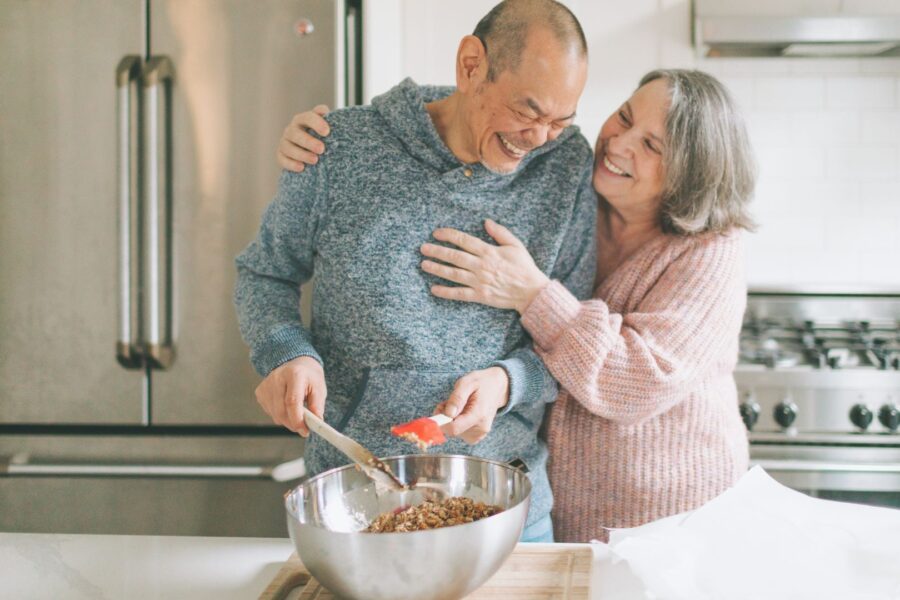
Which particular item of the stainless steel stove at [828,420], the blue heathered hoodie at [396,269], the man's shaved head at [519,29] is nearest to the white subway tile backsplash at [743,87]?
the stainless steel stove at [828,420]

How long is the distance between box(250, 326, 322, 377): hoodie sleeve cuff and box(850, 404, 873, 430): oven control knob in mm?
1422

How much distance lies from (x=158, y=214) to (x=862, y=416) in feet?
5.78

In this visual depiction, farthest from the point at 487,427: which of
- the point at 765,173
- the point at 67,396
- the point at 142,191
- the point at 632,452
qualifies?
the point at 765,173

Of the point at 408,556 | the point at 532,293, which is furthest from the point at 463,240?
the point at 408,556

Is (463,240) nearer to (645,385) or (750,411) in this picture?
(645,385)

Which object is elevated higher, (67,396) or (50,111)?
(50,111)

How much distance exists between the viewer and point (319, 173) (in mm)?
1326

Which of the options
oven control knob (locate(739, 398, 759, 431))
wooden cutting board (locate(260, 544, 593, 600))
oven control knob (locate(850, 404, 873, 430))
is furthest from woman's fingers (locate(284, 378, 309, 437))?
oven control knob (locate(850, 404, 873, 430))

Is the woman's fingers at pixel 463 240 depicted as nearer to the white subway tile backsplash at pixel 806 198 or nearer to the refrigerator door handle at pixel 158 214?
the refrigerator door handle at pixel 158 214

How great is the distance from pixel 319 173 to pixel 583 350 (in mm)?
492

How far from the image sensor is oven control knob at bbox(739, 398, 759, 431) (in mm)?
2088

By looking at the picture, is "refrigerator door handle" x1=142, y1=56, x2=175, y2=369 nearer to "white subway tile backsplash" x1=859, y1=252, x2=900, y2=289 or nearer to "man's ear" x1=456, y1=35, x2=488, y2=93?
"man's ear" x1=456, y1=35, x2=488, y2=93

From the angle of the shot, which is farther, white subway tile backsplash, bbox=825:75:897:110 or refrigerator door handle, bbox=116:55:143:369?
white subway tile backsplash, bbox=825:75:897:110

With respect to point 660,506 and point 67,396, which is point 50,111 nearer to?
point 67,396
